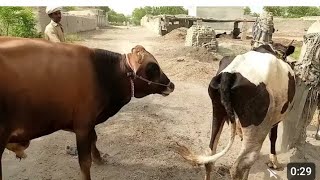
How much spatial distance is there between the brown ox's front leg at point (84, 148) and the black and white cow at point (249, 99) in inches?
23.5

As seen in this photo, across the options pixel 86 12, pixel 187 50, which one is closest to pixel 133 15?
pixel 86 12

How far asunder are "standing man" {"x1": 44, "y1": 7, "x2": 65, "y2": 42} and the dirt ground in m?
0.24

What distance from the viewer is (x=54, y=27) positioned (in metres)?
2.91

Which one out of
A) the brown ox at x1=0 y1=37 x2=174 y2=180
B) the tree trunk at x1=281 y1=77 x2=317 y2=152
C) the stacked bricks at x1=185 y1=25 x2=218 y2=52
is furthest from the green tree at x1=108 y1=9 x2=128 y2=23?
the tree trunk at x1=281 y1=77 x2=317 y2=152

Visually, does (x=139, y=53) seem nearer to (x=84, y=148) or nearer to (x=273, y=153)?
(x=84, y=148)

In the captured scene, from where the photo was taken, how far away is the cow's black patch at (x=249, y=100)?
2250 millimetres

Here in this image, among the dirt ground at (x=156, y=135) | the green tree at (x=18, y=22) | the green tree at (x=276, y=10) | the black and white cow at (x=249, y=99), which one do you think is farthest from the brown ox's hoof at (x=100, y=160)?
the green tree at (x=276, y=10)

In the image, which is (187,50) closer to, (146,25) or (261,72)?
(146,25)

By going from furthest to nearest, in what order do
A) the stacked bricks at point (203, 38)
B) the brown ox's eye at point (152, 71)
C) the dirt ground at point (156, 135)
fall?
the stacked bricks at point (203, 38) → the dirt ground at point (156, 135) → the brown ox's eye at point (152, 71)

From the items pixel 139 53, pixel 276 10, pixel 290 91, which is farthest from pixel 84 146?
pixel 276 10

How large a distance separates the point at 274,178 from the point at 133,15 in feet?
5.37

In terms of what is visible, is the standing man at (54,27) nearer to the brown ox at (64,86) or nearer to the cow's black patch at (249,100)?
the brown ox at (64,86)

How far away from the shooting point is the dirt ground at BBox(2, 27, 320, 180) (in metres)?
2.92

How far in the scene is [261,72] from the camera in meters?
2.31
